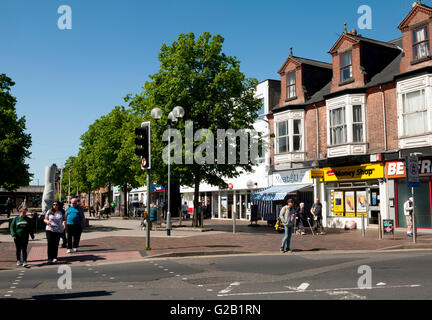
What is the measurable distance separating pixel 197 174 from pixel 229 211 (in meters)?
14.1

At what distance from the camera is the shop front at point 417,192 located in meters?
21.3

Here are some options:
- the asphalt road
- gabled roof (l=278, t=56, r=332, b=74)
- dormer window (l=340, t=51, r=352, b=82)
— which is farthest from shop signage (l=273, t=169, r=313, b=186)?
the asphalt road

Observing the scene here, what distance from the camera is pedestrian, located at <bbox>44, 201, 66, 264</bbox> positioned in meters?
12.3

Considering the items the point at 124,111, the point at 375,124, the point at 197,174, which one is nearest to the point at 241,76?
the point at 197,174

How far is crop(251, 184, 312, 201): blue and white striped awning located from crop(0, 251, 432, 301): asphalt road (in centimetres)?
1474

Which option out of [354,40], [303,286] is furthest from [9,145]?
[303,286]

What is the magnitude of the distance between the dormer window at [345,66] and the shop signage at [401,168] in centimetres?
630

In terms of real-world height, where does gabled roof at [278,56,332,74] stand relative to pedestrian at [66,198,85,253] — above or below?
above

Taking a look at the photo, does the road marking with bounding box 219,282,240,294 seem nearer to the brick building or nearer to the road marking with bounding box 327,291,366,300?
the road marking with bounding box 327,291,366,300

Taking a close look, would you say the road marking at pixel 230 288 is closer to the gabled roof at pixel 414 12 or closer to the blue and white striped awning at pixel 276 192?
the blue and white striped awning at pixel 276 192

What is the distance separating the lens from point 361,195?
24.9m
